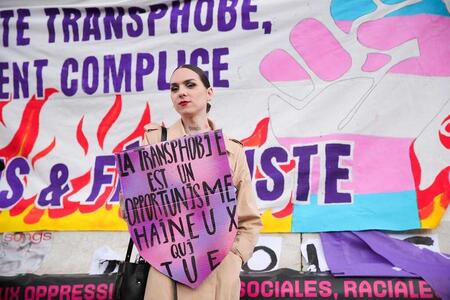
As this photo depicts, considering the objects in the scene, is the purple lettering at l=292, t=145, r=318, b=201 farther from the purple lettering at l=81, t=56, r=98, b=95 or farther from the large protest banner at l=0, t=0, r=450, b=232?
the purple lettering at l=81, t=56, r=98, b=95

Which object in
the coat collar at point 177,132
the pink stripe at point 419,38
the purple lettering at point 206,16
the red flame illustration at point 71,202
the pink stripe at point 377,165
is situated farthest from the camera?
the purple lettering at point 206,16

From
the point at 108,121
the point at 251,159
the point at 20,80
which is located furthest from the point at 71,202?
the point at 251,159

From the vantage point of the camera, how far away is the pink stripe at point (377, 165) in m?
4.41

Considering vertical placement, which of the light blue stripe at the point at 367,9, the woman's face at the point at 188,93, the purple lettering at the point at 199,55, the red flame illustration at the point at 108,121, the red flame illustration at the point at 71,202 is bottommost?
the red flame illustration at the point at 71,202

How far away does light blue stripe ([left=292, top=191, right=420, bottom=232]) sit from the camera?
4.30 metres

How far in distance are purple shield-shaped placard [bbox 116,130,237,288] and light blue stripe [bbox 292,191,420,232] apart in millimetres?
1549

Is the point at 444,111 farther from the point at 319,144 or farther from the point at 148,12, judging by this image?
the point at 148,12

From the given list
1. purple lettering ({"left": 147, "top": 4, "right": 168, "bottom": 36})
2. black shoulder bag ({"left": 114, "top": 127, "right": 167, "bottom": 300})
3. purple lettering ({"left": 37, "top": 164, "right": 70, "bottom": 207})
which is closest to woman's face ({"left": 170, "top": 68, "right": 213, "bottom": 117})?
black shoulder bag ({"left": 114, "top": 127, "right": 167, "bottom": 300})

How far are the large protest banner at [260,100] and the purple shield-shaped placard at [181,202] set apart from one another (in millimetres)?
1569

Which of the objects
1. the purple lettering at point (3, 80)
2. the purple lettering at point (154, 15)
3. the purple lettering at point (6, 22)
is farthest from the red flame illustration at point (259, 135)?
the purple lettering at point (6, 22)

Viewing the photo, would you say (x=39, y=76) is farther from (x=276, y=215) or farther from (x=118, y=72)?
(x=276, y=215)

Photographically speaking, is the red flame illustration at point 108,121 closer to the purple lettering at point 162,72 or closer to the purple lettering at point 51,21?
the purple lettering at point 162,72

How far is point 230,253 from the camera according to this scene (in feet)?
9.89

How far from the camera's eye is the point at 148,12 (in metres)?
5.10
